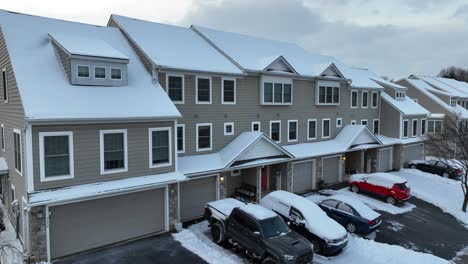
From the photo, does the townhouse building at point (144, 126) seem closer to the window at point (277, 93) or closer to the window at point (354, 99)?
the window at point (277, 93)

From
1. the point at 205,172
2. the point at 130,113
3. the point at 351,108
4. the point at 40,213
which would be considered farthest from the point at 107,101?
the point at 351,108

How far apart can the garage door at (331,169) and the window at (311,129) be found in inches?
80.0

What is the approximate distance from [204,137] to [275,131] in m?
6.21

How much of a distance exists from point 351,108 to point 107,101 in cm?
2184

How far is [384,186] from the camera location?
73.3ft

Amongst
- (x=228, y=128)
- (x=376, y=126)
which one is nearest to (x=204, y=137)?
(x=228, y=128)

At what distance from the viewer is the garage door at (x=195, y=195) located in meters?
17.6

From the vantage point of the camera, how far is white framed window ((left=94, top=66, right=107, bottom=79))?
14.5 m

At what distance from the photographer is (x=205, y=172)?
17.1 meters

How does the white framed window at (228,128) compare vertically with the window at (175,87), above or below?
below

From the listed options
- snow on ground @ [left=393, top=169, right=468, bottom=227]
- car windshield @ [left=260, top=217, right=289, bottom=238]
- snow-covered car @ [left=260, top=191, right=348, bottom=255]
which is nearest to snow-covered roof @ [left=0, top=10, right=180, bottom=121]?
car windshield @ [left=260, top=217, right=289, bottom=238]

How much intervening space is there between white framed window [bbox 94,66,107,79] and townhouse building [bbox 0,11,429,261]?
45mm


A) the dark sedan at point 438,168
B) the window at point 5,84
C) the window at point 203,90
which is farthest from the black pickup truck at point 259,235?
the dark sedan at point 438,168

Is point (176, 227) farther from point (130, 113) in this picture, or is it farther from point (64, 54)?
point (64, 54)
